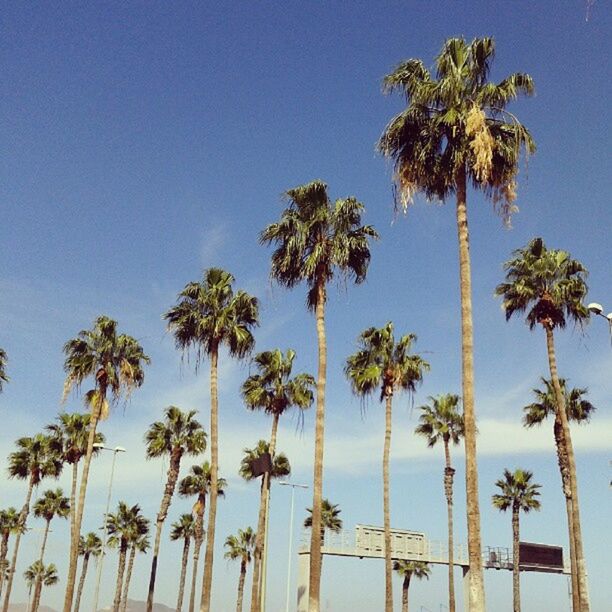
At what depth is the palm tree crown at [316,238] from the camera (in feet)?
95.5

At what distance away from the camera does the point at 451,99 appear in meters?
21.6

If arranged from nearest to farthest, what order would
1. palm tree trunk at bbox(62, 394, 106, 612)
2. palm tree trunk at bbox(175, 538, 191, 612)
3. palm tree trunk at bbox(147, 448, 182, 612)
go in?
1. palm tree trunk at bbox(62, 394, 106, 612)
2. palm tree trunk at bbox(147, 448, 182, 612)
3. palm tree trunk at bbox(175, 538, 191, 612)

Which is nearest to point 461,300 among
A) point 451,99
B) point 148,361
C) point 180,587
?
point 451,99

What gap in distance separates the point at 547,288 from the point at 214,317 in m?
17.2

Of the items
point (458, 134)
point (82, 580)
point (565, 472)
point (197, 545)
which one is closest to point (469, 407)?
point (458, 134)

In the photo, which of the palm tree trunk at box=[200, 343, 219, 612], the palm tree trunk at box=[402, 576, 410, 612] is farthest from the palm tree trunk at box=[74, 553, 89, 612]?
the palm tree trunk at box=[200, 343, 219, 612]

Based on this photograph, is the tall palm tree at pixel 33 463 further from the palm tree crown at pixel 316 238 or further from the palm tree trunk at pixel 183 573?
the palm tree crown at pixel 316 238

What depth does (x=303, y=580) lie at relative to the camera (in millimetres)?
44750

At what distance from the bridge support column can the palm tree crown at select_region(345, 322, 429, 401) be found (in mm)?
12050

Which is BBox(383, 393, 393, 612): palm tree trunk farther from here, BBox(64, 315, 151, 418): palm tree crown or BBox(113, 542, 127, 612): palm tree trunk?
BBox(113, 542, 127, 612): palm tree trunk

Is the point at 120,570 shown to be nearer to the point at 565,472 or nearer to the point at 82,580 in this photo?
the point at 82,580

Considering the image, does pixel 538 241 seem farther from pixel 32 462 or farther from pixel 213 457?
pixel 32 462

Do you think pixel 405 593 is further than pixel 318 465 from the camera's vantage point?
Yes

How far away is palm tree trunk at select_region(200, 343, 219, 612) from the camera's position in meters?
30.7
